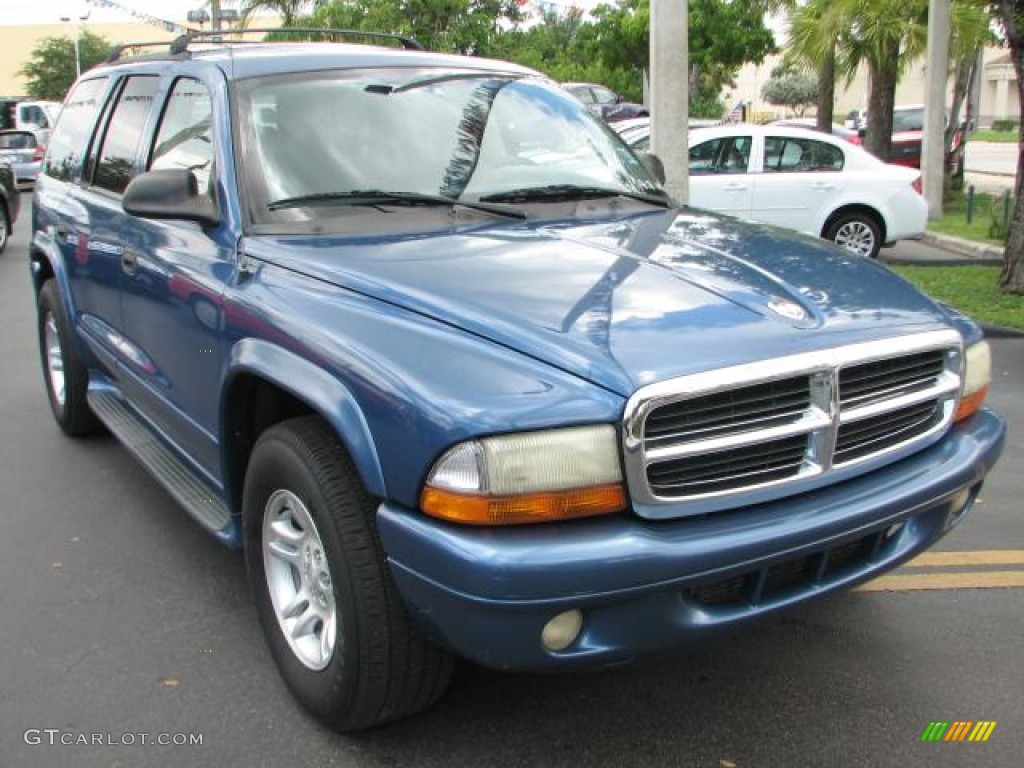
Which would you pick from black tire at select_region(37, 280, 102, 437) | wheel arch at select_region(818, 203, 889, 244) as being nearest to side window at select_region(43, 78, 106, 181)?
black tire at select_region(37, 280, 102, 437)

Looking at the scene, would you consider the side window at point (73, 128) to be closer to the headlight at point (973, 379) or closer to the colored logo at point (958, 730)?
the headlight at point (973, 379)

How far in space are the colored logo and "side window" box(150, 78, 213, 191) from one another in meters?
2.93

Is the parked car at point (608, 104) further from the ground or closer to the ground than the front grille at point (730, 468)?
further from the ground

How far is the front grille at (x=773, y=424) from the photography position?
2.44 metres

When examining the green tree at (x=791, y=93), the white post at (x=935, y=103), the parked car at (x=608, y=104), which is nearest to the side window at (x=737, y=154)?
the white post at (x=935, y=103)

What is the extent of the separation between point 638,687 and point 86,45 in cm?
6686

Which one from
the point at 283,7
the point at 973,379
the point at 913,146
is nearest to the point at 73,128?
the point at 973,379

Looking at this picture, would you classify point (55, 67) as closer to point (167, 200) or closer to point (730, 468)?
point (167, 200)

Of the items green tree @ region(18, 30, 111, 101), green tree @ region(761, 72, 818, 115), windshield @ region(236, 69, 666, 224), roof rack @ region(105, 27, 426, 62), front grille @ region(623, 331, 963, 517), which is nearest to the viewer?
front grille @ region(623, 331, 963, 517)

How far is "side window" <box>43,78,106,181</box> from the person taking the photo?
5.19 metres

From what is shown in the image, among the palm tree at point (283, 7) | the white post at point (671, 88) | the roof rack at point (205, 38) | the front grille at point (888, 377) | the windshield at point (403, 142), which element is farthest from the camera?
the palm tree at point (283, 7)

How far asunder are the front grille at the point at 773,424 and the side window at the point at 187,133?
2.05m

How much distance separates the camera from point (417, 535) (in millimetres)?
2410

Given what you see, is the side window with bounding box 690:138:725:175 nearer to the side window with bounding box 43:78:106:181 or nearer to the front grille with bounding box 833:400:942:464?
the side window with bounding box 43:78:106:181
